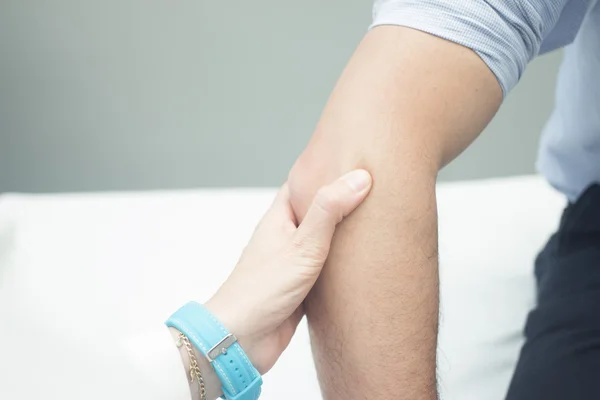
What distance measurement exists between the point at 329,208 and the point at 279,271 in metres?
0.10

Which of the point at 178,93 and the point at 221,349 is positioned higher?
the point at 178,93

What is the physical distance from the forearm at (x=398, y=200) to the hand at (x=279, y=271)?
0.8 inches

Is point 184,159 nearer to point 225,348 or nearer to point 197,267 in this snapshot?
point 197,267

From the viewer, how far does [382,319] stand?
738mm

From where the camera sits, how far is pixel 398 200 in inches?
28.9

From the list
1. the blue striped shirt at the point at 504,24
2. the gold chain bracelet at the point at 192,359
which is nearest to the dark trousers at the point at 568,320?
the blue striped shirt at the point at 504,24

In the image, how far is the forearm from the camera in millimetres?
734

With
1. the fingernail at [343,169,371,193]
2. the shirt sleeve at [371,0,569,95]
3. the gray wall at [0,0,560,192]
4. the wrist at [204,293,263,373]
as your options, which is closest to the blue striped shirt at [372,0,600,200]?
the shirt sleeve at [371,0,569,95]

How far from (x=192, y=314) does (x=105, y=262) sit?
1.82 feet

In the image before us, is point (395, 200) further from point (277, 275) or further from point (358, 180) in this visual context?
point (277, 275)

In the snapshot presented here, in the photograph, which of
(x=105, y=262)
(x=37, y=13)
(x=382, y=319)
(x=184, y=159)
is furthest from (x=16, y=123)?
(x=382, y=319)

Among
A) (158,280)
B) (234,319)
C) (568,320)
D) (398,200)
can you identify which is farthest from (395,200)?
(158,280)

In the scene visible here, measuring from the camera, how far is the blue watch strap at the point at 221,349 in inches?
30.8

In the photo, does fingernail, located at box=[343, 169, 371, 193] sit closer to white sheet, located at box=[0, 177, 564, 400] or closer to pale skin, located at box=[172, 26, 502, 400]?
pale skin, located at box=[172, 26, 502, 400]
